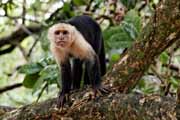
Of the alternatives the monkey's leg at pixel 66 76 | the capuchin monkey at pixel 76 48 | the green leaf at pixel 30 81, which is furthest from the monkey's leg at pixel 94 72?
the green leaf at pixel 30 81

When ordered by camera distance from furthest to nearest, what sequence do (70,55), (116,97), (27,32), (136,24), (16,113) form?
(27,32) < (70,55) < (136,24) < (16,113) < (116,97)

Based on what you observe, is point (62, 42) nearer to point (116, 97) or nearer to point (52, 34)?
point (52, 34)

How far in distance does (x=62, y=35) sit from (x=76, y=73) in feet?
1.02

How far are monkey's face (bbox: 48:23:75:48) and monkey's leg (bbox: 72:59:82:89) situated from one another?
0.73 feet

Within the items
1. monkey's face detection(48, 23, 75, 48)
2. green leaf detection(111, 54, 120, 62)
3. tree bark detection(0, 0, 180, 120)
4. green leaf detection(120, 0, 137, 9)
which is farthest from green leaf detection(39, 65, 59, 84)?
green leaf detection(120, 0, 137, 9)

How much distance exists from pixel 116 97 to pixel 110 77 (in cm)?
28

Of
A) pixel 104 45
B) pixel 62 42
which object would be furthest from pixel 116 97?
pixel 104 45

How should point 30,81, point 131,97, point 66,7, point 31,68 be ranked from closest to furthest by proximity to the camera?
point 131,97 < point 31,68 < point 30,81 < point 66,7

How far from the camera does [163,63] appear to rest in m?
2.60

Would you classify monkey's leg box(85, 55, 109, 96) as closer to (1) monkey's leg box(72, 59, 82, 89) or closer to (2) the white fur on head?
(2) the white fur on head

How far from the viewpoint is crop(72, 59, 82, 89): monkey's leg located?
2.62 m

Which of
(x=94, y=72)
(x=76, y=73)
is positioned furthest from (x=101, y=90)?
(x=76, y=73)

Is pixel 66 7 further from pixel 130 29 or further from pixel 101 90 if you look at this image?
pixel 101 90

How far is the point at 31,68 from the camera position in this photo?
259 centimetres
